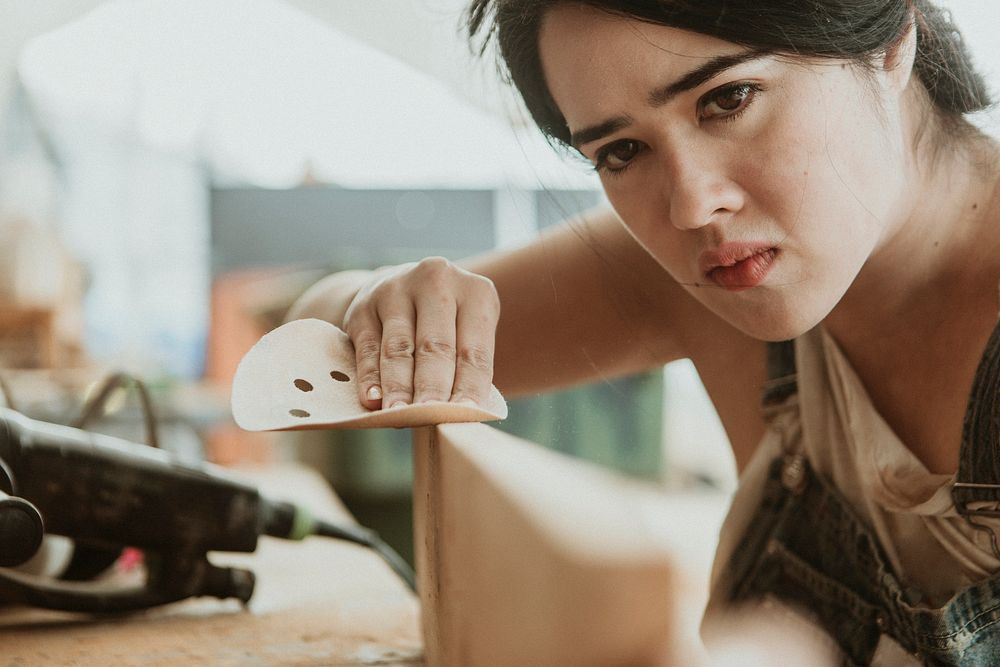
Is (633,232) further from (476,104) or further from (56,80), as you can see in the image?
(56,80)

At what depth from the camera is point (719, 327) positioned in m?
0.78

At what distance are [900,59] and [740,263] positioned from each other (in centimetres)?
17

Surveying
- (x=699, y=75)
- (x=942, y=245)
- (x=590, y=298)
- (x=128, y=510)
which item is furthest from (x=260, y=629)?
(x=942, y=245)

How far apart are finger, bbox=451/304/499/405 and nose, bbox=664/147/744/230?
143 mm

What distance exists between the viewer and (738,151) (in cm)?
54

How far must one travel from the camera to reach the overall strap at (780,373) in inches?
30.3

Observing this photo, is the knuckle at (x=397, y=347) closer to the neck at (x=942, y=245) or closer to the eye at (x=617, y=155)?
the eye at (x=617, y=155)

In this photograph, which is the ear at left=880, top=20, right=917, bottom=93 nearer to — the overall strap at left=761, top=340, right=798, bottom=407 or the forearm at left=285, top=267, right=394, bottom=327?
the overall strap at left=761, top=340, right=798, bottom=407

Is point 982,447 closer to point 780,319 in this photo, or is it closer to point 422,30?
point 780,319

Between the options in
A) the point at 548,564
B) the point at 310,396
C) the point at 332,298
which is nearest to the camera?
the point at 548,564

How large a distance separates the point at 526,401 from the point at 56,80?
1834 millimetres

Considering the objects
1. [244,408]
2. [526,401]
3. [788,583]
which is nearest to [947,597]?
[788,583]

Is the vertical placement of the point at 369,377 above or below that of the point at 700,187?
below

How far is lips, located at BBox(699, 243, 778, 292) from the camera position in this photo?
0.57 meters
